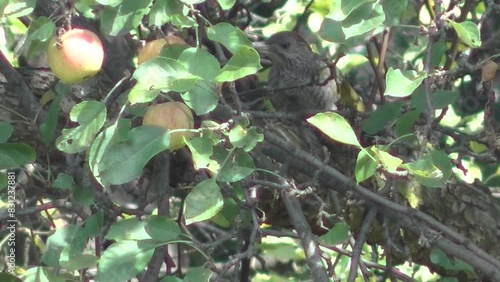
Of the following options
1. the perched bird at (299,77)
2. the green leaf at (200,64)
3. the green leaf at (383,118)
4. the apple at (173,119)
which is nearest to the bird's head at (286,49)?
the perched bird at (299,77)

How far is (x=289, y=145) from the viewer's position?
160cm

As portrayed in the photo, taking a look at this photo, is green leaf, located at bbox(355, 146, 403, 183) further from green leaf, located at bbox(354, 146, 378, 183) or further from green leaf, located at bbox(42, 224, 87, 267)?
green leaf, located at bbox(42, 224, 87, 267)

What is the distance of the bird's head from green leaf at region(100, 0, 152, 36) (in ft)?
5.51

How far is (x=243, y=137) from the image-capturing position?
1118 millimetres

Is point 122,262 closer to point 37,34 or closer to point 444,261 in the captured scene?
point 37,34

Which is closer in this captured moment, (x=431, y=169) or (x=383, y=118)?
(x=431, y=169)

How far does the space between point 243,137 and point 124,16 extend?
0.77 ft

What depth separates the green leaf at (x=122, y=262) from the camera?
1.17 metres

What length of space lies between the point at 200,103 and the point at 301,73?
195 centimetres

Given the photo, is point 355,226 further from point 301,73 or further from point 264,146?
point 301,73

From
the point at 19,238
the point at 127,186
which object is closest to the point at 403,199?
the point at 127,186

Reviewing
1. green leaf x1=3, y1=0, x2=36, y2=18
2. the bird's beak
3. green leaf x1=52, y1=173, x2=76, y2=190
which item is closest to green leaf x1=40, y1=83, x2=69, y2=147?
green leaf x1=52, y1=173, x2=76, y2=190

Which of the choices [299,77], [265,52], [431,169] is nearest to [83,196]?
[431,169]

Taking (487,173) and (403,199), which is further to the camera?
(487,173)
